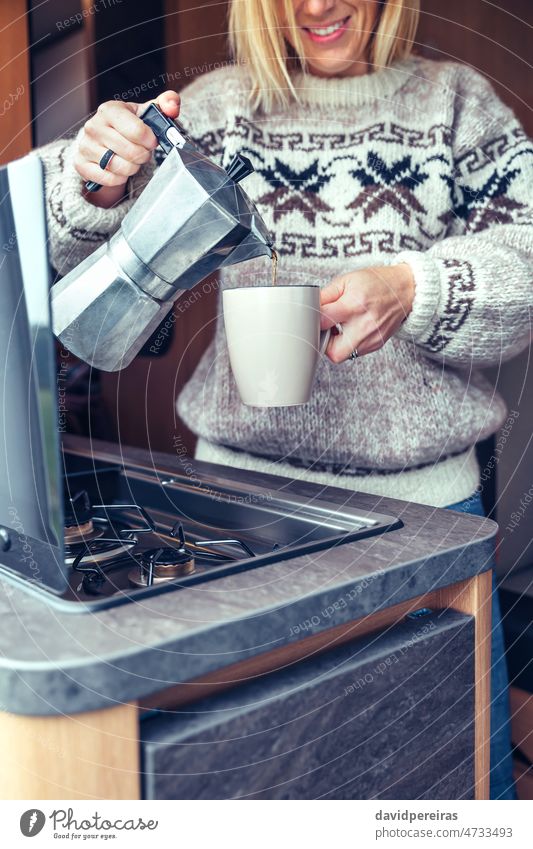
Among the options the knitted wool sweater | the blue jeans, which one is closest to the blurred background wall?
the knitted wool sweater

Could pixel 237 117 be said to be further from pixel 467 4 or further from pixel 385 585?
pixel 467 4

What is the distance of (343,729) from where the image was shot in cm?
47

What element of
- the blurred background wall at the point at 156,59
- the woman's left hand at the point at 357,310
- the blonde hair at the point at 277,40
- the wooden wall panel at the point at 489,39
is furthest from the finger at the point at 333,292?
the wooden wall panel at the point at 489,39

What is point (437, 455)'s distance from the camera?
2.80ft

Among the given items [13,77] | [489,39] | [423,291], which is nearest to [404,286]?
[423,291]

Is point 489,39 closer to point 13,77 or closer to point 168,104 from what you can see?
point 13,77

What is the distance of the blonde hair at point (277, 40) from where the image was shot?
2.77 feet

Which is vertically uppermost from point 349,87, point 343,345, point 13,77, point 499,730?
point 13,77

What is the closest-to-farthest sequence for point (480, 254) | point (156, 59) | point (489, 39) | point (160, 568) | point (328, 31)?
point (160, 568), point (480, 254), point (328, 31), point (489, 39), point (156, 59)

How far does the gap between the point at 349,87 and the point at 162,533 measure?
22.4 inches

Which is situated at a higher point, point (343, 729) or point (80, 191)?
point (80, 191)

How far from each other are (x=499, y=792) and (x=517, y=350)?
47 centimetres

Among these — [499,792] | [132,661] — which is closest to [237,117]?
[132,661]

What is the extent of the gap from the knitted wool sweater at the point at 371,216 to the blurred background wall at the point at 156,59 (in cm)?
72
